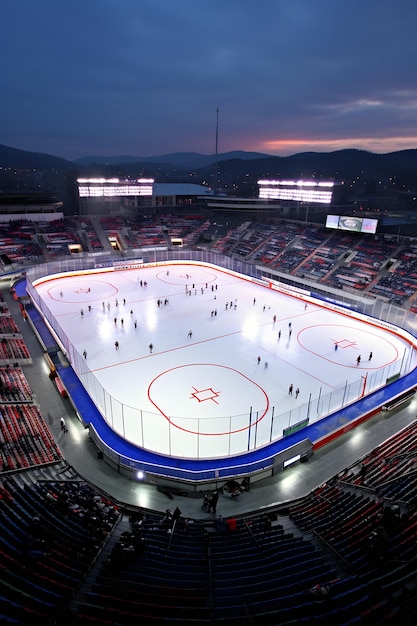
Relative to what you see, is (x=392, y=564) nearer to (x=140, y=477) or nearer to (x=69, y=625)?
(x=69, y=625)

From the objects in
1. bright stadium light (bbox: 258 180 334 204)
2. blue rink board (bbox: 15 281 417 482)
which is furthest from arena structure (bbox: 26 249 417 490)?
bright stadium light (bbox: 258 180 334 204)

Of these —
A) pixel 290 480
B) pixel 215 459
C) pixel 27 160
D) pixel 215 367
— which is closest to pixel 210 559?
pixel 215 459

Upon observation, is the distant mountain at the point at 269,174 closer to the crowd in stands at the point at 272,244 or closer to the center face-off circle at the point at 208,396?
the crowd in stands at the point at 272,244

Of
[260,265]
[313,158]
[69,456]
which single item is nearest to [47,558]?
[69,456]

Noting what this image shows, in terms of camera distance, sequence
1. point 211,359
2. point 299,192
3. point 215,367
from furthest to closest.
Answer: point 299,192, point 211,359, point 215,367

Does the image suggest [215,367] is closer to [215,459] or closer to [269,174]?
[215,459]

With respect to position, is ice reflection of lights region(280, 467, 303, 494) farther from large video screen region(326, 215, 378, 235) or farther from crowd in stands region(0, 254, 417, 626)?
large video screen region(326, 215, 378, 235)
